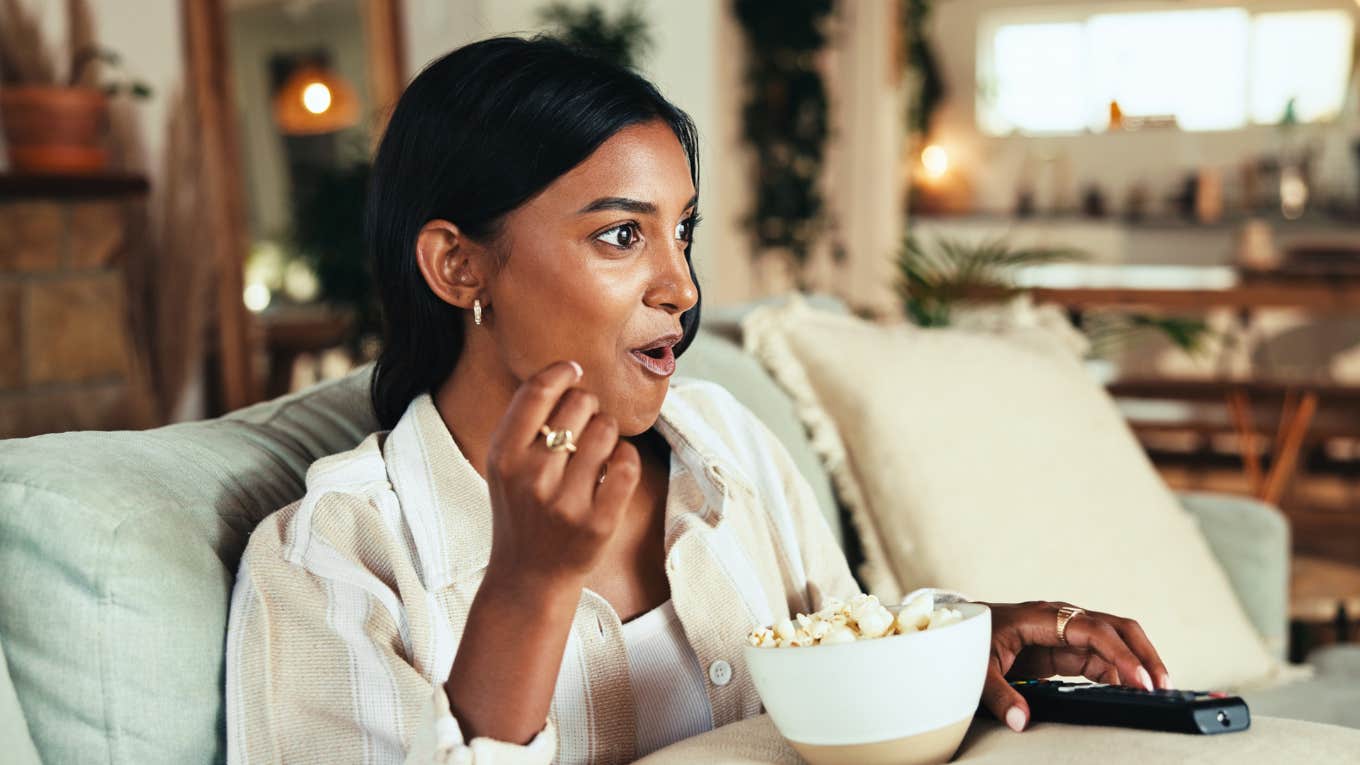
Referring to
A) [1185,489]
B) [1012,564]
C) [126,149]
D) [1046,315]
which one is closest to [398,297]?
[1012,564]

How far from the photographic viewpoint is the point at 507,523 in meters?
0.69

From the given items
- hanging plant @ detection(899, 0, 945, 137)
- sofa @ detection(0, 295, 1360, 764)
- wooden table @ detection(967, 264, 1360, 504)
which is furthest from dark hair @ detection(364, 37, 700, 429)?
hanging plant @ detection(899, 0, 945, 137)

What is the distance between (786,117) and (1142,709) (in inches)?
206

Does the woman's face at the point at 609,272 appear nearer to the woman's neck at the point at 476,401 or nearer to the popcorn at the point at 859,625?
the woman's neck at the point at 476,401

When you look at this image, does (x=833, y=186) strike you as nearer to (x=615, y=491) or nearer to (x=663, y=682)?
(x=663, y=682)

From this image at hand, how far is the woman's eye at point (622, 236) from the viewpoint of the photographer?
3.07 ft

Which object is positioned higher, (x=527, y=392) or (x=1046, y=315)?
(x=527, y=392)

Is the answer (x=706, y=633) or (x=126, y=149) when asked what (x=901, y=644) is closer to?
(x=706, y=633)

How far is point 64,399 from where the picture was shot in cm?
298

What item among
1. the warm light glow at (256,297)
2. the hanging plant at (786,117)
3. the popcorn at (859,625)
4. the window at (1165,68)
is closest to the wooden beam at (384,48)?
the warm light glow at (256,297)

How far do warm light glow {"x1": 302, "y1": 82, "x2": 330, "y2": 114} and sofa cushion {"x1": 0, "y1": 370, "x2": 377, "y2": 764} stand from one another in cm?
306

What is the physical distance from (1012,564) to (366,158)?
2.72m

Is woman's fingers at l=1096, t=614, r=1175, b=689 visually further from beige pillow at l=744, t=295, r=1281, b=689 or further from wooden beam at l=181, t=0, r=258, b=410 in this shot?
wooden beam at l=181, t=0, r=258, b=410

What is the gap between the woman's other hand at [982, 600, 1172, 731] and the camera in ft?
2.97
